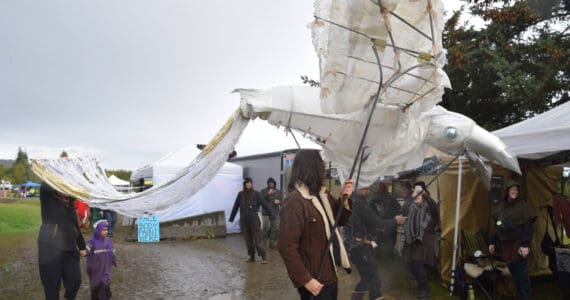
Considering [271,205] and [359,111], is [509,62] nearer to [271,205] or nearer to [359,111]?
[271,205]

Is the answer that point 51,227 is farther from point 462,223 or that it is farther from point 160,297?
point 462,223

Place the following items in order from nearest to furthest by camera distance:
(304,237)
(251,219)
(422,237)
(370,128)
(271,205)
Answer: (304,237), (370,128), (422,237), (251,219), (271,205)

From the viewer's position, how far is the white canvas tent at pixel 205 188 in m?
13.5

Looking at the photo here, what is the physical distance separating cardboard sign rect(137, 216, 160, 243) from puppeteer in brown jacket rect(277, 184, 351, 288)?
10.3 meters

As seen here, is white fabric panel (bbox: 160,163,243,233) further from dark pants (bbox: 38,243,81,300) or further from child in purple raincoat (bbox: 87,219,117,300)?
dark pants (bbox: 38,243,81,300)

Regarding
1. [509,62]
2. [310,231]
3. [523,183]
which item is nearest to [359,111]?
[310,231]

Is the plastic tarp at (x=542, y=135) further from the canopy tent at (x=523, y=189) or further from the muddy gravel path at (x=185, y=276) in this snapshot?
the muddy gravel path at (x=185, y=276)

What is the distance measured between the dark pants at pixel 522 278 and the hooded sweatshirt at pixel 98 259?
5.06 meters

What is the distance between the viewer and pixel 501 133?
581cm

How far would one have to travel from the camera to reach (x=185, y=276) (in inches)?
315

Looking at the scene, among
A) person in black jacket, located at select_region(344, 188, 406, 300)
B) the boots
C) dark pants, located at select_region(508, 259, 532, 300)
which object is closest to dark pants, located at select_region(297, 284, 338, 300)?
the boots

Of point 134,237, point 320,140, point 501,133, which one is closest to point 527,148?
point 501,133

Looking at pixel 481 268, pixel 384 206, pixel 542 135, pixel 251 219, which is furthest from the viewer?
pixel 251 219

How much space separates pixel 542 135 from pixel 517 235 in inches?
50.3
